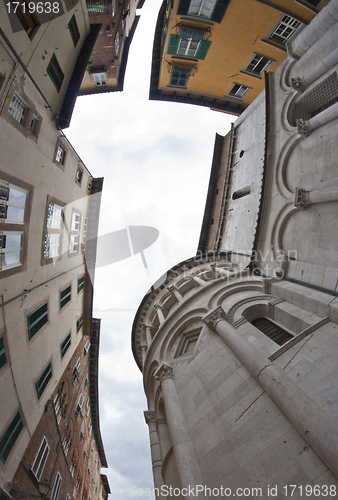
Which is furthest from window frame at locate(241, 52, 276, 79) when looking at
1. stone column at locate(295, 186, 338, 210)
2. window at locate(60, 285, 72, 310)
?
window at locate(60, 285, 72, 310)

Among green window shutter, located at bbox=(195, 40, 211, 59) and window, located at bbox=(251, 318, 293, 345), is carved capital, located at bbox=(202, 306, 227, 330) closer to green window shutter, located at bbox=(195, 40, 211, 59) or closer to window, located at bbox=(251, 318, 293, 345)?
window, located at bbox=(251, 318, 293, 345)

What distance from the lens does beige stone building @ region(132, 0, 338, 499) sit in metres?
7.05

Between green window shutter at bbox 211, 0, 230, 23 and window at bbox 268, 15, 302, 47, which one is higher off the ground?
green window shutter at bbox 211, 0, 230, 23

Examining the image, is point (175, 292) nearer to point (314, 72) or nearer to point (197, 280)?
point (197, 280)

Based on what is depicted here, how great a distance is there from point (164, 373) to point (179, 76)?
32.1 metres

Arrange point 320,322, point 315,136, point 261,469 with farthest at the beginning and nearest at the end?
point 315,136
point 320,322
point 261,469

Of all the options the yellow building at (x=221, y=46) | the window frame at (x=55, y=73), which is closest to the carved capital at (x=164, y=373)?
the window frame at (x=55, y=73)

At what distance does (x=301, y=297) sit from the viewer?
1152 centimetres

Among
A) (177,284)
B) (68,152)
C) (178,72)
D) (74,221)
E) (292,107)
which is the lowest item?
(177,284)

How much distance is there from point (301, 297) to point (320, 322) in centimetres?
178

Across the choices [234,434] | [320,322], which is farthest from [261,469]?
[320,322]

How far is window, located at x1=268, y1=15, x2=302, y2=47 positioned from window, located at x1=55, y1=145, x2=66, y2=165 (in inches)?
892

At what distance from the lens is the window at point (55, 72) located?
13.7 meters

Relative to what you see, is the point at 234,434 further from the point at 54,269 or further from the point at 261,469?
the point at 54,269
